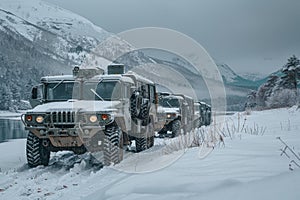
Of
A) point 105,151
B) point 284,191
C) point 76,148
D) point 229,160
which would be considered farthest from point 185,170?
point 76,148

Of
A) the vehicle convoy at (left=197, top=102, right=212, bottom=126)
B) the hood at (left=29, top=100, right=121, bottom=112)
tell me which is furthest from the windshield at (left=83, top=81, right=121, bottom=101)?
the vehicle convoy at (left=197, top=102, right=212, bottom=126)

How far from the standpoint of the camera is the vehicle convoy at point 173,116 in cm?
1569

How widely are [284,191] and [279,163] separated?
1.64m

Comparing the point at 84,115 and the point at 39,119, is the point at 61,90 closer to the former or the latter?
the point at 39,119

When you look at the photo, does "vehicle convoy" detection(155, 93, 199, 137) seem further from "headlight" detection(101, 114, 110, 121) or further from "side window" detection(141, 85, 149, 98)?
"headlight" detection(101, 114, 110, 121)

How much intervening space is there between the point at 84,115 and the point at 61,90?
199 centimetres

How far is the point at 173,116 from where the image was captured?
662 inches

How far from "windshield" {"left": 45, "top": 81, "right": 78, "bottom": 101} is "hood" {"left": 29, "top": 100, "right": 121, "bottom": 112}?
0.64 m

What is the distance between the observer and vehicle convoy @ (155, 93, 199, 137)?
51.5 feet

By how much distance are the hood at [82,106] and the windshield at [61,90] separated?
64 centimetres

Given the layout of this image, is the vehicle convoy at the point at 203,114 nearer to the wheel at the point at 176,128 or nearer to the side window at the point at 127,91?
the wheel at the point at 176,128

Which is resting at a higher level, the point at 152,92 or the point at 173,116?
the point at 152,92

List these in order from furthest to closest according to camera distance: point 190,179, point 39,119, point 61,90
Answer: point 61,90 < point 39,119 < point 190,179

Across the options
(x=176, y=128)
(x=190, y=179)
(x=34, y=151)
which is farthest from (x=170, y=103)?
(x=190, y=179)
